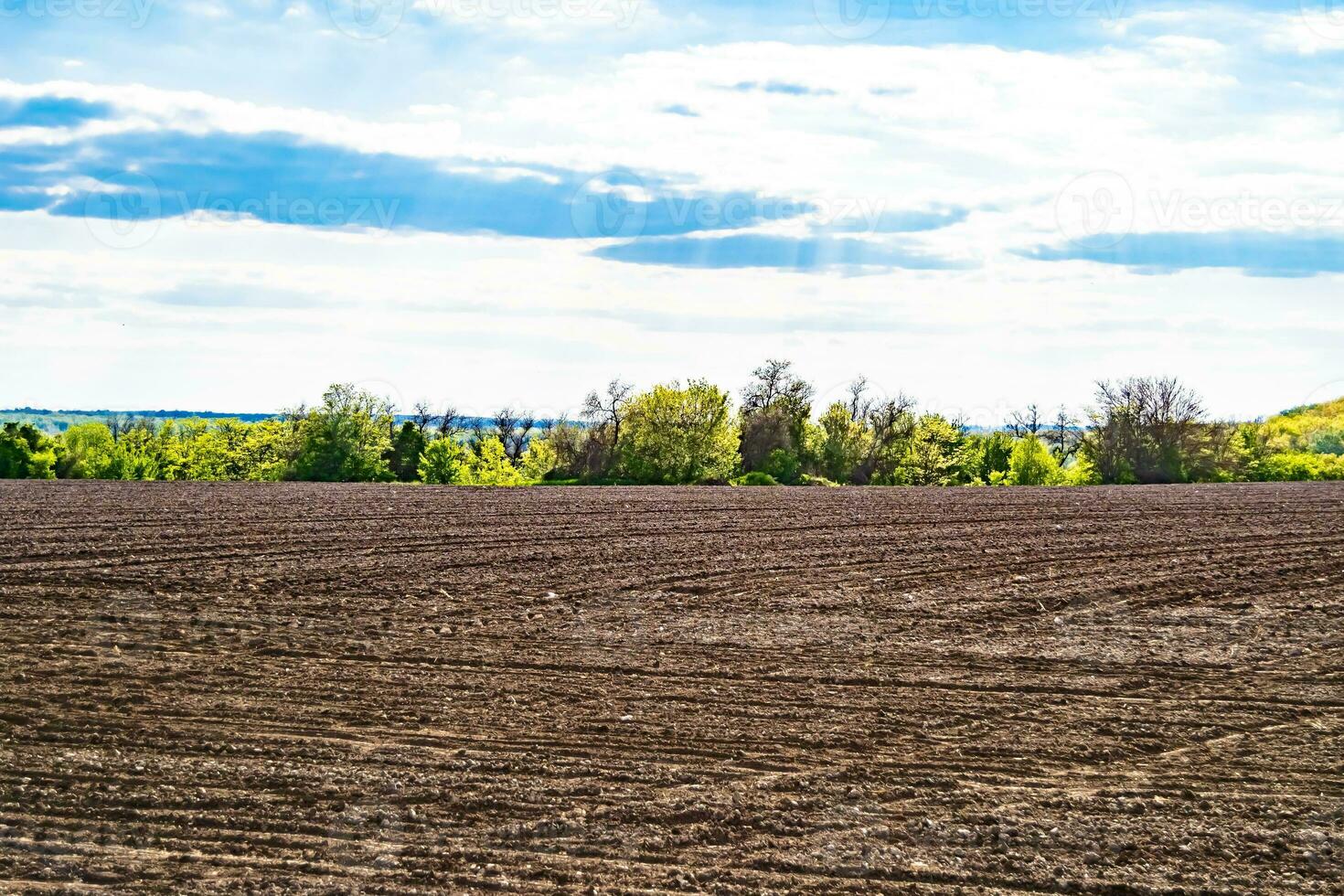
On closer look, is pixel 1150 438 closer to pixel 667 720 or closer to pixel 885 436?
pixel 885 436

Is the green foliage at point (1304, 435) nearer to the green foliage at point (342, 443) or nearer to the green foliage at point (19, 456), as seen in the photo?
the green foliage at point (342, 443)

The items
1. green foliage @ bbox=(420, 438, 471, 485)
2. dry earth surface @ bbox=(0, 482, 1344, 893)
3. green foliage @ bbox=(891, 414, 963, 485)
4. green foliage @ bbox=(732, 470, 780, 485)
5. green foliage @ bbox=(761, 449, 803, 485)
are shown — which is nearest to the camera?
dry earth surface @ bbox=(0, 482, 1344, 893)

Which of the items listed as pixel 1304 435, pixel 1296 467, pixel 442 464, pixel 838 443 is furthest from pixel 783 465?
pixel 1304 435

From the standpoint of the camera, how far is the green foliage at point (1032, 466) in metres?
74.7

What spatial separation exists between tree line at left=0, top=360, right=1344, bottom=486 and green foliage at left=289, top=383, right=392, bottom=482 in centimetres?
9

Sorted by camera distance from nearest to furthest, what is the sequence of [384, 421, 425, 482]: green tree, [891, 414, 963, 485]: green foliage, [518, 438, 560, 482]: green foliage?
[891, 414, 963, 485]: green foliage → [518, 438, 560, 482]: green foliage → [384, 421, 425, 482]: green tree

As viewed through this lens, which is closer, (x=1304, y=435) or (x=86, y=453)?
(x=1304, y=435)

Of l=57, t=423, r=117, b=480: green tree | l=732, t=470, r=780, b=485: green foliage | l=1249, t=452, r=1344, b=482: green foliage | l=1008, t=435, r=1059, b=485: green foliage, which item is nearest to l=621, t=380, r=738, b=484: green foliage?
l=732, t=470, r=780, b=485: green foliage

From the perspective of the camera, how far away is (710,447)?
219 ft

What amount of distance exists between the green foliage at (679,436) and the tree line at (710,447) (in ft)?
0.27

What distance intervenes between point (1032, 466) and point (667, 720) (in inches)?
2655

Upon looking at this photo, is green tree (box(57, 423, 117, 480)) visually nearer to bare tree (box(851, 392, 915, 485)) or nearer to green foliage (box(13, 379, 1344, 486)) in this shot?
green foliage (box(13, 379, 1344, 486))

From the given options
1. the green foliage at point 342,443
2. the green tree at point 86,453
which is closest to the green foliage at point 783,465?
the green foliage at point 342,443

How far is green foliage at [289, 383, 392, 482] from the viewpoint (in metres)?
72.8
